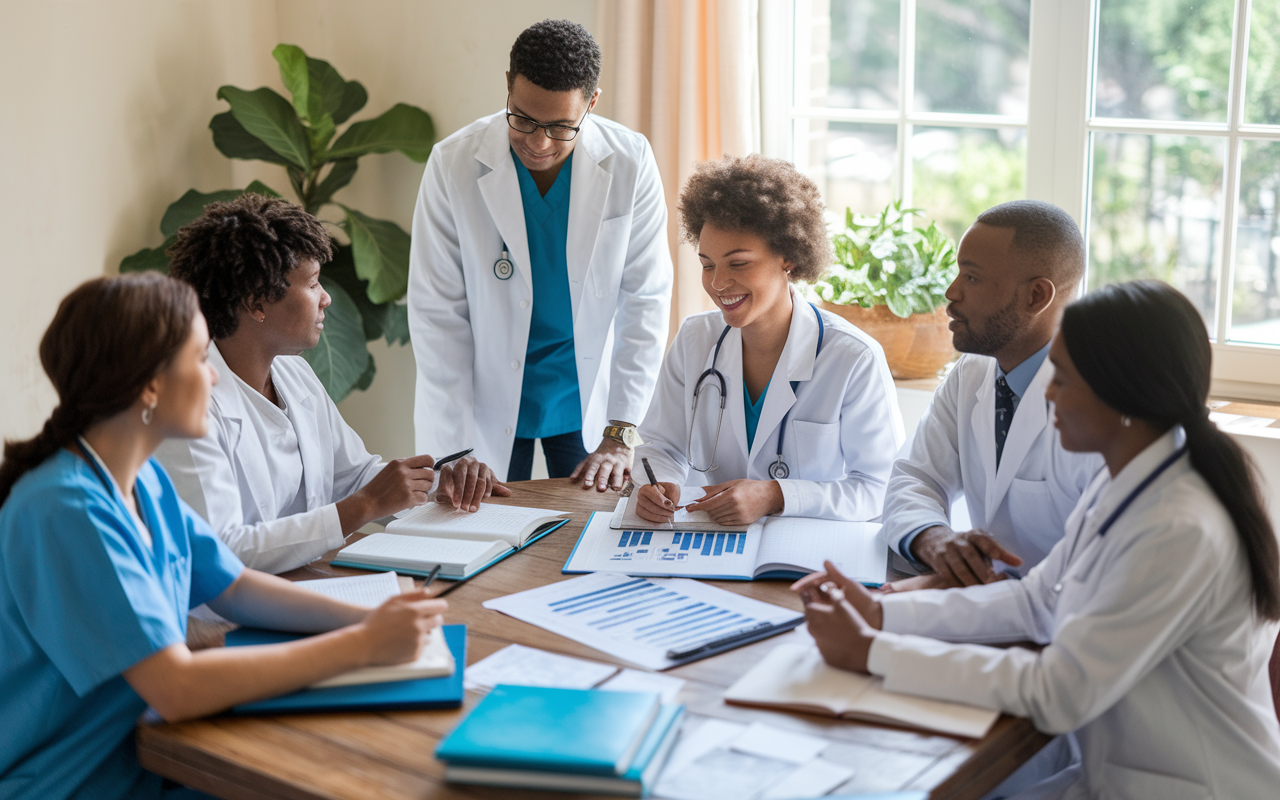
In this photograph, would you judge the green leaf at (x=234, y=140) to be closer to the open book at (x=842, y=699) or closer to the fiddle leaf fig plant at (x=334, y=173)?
the fiddle leaf fig plant at (x=334, y=173)

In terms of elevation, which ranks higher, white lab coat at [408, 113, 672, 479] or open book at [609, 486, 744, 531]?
white lab coat at [408, 113, 672, 479]

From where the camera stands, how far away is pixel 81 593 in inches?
48.0

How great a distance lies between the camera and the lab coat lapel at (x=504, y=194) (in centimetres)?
259

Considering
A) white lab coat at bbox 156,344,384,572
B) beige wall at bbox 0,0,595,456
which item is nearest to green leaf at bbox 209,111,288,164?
beige wall at bbox 0,0,595,456

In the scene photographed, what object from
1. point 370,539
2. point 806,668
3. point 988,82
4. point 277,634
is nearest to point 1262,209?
point 988,82

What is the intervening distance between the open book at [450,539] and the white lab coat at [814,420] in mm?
376

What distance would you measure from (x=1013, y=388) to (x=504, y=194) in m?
1.30

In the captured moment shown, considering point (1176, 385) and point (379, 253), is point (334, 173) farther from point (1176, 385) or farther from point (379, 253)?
point (1176, 385)

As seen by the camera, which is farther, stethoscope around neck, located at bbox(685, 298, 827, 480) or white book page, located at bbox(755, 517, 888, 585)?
stethoscope around neck, located at bbox(685, 298, 827, 480)

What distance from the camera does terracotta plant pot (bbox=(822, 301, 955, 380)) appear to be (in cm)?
302

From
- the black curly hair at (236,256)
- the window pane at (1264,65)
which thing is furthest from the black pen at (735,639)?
the window pane at (1264,65)

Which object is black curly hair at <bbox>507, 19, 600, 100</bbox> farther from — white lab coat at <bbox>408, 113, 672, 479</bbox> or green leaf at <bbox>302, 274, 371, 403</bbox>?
green leaf at <bbox>302, 274, 371, 403</bbox>

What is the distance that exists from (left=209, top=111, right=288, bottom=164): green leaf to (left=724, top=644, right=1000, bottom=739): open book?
278 centimetres

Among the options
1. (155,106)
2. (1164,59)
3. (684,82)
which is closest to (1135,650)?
(1164,59)
